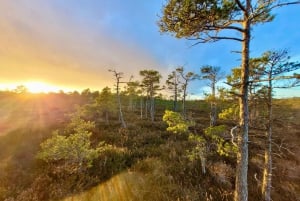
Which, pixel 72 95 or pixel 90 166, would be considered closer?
pixel 90 166

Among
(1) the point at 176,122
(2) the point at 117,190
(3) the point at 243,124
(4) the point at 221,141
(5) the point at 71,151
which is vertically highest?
(3) the point at 243,124

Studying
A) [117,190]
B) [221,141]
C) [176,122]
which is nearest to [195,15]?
[176,122]

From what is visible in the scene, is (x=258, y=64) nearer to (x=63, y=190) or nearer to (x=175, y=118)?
(x=175, y=118)

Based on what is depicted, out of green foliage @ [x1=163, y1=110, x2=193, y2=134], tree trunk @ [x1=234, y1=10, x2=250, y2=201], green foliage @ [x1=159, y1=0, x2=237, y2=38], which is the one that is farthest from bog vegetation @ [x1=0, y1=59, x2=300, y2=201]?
green foliage @ [x1=159, y1=0, x2=237, y2=38]

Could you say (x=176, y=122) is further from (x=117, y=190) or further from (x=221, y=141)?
(x=117, y=190)

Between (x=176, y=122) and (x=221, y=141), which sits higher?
(x=176, y=122)

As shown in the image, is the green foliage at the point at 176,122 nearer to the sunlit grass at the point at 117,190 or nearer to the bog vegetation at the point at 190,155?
the bog vegetation at the point at 190,155

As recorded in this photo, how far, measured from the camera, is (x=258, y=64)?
9531 mm

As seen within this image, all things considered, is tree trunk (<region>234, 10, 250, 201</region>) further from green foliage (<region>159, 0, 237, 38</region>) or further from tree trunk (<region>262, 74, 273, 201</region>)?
tree trunk (<region>262, 74, 273, 201</region>)

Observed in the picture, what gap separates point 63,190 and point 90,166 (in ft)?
5.99

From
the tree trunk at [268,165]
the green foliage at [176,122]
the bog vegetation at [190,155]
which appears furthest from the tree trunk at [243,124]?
the tree trunk at [268,165]

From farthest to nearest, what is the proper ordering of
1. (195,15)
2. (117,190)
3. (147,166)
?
(147,166), (117,190), (195,15)

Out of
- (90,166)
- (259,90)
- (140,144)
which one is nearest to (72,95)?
(140,144)

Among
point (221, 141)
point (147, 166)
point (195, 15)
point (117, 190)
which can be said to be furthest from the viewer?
point (147, 166)
